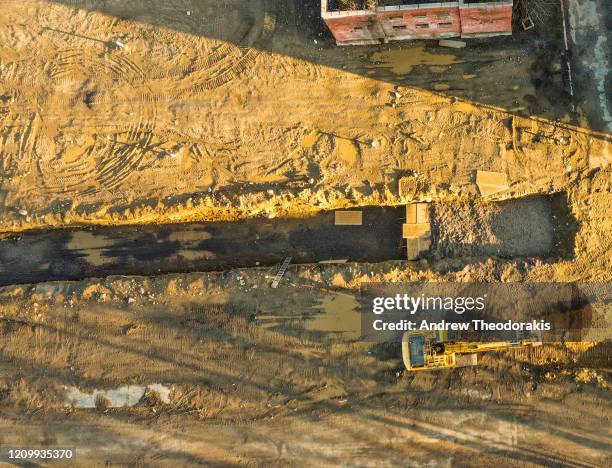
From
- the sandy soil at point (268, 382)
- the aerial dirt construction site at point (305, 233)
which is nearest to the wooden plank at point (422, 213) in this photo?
the aerial dirt construction site at point (305, 233)

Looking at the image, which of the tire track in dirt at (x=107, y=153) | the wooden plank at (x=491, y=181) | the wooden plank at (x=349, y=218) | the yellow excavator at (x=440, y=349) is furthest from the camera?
the tire track in dirt at (x=107, y=153)

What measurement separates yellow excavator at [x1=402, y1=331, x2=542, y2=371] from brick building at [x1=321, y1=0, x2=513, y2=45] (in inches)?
369

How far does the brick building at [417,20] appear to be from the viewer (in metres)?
16.1

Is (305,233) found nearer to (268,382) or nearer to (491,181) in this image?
(268,382)

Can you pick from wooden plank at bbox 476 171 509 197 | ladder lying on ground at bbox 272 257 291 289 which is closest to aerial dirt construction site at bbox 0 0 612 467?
wooden plank at bbox 476 171 509 197

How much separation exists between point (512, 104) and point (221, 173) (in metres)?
9.52

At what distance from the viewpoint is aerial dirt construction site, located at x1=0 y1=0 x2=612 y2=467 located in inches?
676

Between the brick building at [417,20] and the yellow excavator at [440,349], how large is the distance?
9363 mm

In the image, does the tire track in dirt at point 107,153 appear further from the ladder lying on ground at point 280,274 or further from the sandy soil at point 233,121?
the ladder lying on ground at point 280,274

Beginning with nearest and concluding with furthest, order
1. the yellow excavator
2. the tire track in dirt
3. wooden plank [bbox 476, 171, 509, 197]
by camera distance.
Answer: the yellow excavator → wooden plank [bbox 476, 171, 509, 197] → the tire track in dirt

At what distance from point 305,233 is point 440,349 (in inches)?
225

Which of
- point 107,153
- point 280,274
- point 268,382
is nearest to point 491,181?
point 280,274

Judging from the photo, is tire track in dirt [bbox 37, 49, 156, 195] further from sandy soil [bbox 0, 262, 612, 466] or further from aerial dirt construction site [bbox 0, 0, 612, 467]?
sandy soil [bbox 0, 262, 612, 466]

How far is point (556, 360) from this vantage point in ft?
56.5
